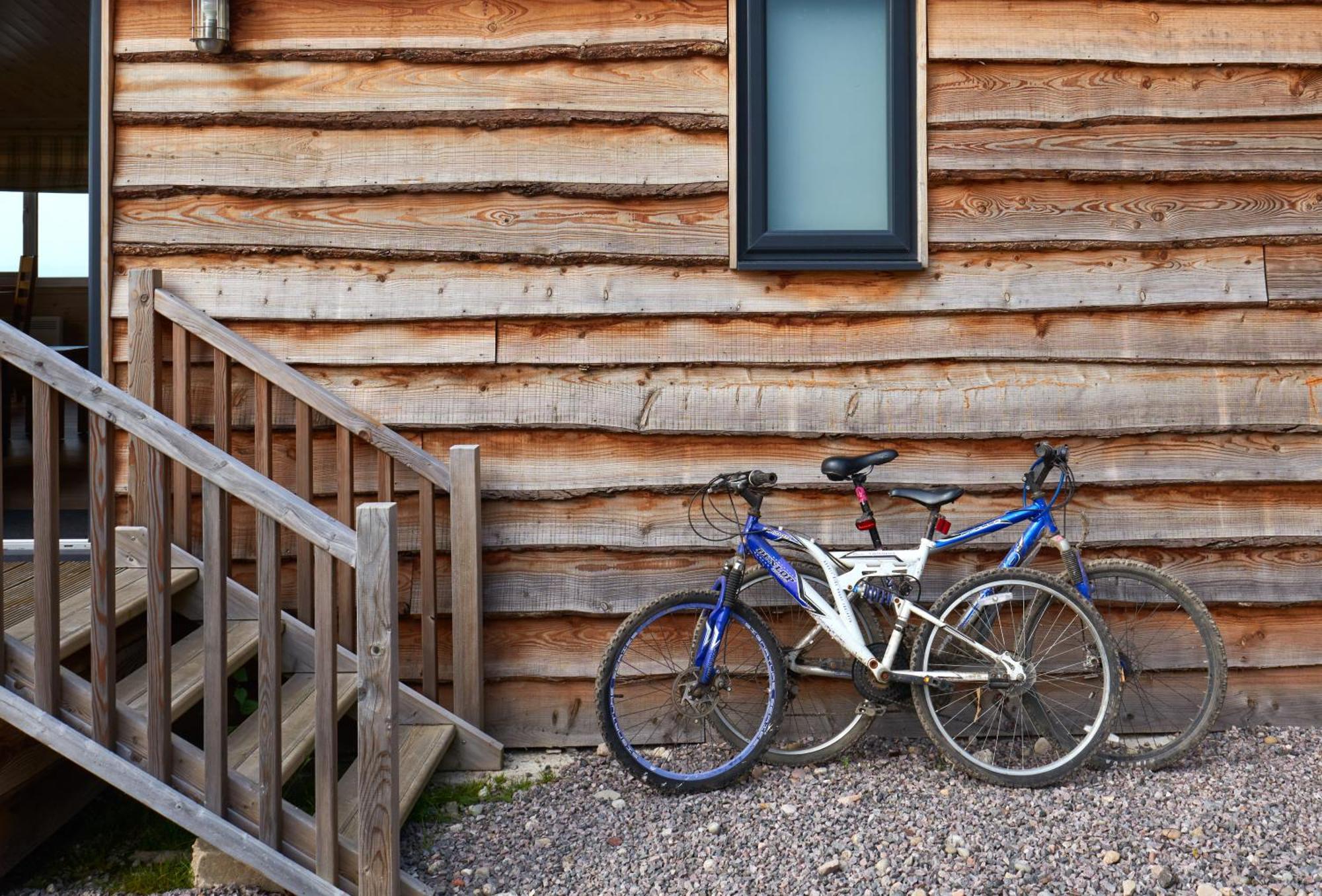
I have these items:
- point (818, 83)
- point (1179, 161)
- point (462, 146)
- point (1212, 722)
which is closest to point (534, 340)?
point (462, 146)

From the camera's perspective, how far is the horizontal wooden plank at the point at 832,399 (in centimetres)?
338

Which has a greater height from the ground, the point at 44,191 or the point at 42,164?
the point at 42,164

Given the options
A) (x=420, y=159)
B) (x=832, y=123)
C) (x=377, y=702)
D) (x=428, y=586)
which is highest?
(x=832, y=123)

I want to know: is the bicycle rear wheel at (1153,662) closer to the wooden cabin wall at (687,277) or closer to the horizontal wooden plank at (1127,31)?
the wooden cabin wall at (687,277)

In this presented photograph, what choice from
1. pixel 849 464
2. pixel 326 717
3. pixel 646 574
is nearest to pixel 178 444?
pixel 326 717

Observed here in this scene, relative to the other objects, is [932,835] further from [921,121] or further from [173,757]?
[921,121]

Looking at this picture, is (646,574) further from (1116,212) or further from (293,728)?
(1116,212)

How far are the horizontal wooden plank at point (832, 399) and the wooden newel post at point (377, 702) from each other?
1164 millimetres

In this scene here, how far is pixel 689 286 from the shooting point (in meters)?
3.39

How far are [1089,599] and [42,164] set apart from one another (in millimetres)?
9062

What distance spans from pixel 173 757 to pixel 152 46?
7.31ft

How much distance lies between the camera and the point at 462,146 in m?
3.36

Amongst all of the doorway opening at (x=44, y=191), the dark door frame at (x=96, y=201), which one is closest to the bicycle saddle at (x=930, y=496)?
the dark door frame at (x=96, y=201)

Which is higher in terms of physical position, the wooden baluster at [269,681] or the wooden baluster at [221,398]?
the wooden baluster at [221,398]
